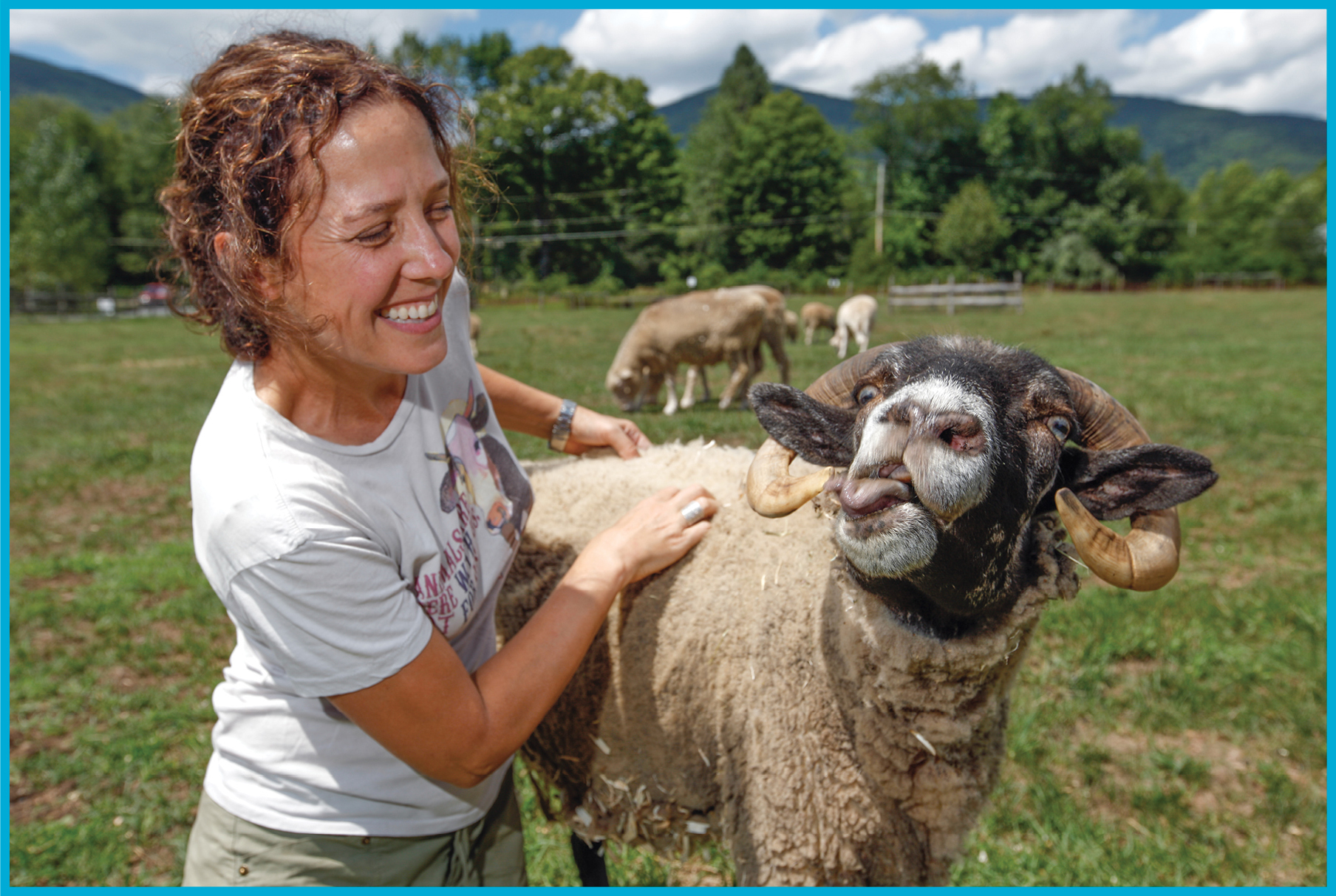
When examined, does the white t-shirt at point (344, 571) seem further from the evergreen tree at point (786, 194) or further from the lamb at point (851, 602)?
the evergreen tree at point (786, 194)

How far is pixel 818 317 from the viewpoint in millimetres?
17578

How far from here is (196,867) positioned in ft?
6.28

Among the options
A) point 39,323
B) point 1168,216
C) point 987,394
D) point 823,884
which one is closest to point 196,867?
point 823,884

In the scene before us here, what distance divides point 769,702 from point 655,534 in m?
0.59

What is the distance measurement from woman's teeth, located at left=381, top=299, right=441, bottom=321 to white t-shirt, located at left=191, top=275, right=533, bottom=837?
0.32 m

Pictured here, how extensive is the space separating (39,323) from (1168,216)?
7840 centimetres

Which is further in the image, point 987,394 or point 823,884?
point 823,884

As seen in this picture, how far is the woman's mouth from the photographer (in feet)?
5.08

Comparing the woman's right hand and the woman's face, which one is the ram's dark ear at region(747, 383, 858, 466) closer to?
the woman's right hand

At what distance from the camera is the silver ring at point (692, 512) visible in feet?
7.55

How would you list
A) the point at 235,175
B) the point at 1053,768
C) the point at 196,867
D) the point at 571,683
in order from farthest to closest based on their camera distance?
1. the point at 1053,768
2. the point at 571,683
3. the point at 196,867
4. the point at 235,175

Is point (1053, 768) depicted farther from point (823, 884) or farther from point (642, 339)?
point (642, 339)

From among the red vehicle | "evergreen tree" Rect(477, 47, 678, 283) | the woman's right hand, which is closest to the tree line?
"evergreen tree" Rect(477, 47, 678, 283)

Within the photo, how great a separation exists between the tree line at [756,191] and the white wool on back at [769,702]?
1.19m
